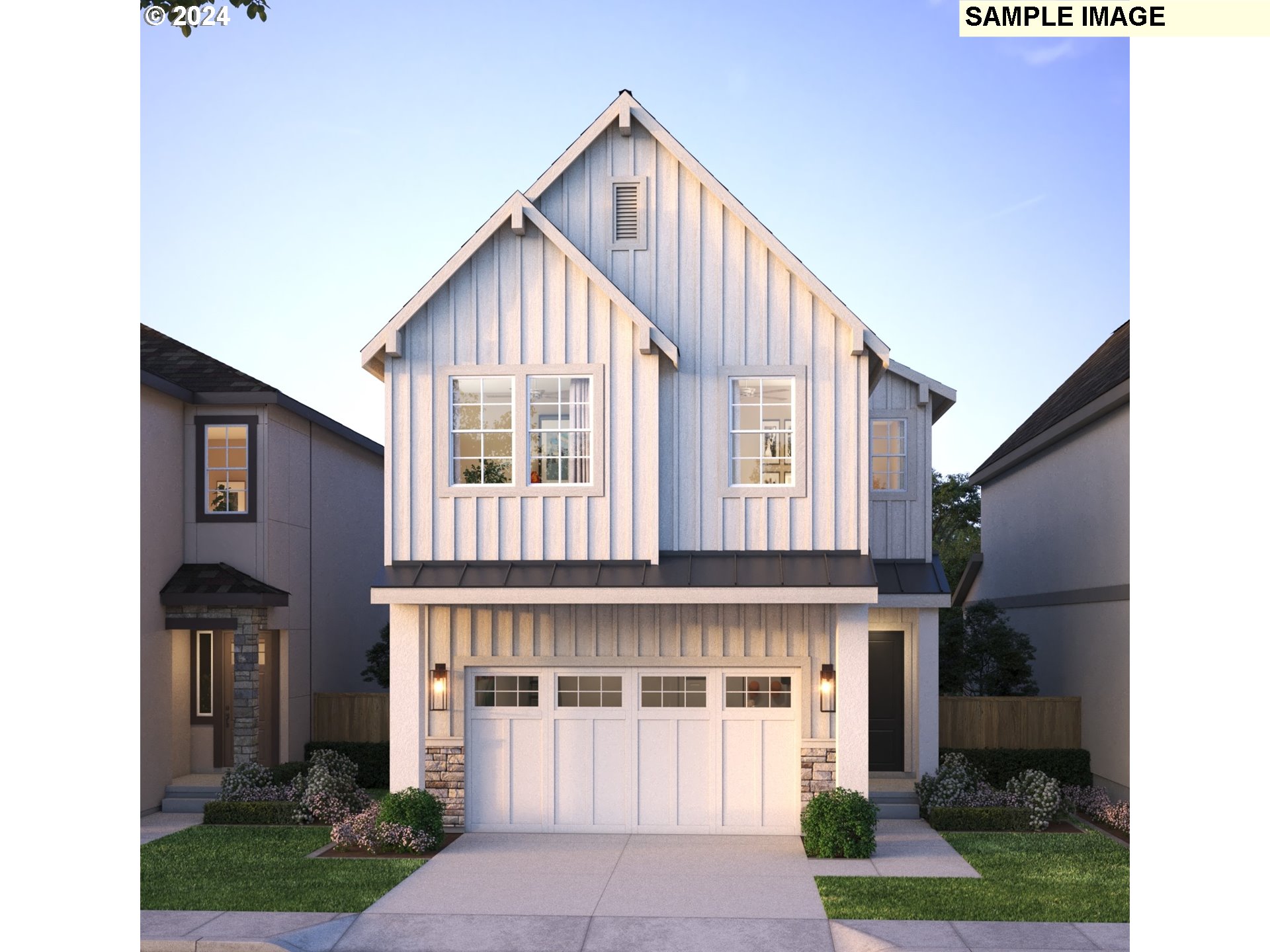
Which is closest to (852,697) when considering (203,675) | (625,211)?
(625,211)

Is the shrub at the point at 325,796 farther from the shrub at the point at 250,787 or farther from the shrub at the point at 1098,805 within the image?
the shrub at the point at 1098,805

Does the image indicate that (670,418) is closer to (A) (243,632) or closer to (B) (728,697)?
(B) (728,697)

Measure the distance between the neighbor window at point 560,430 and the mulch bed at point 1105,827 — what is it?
A: 320 inches

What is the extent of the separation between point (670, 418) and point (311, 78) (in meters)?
9.69

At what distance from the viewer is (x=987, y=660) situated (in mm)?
19188

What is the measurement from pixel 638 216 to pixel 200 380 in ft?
25.9

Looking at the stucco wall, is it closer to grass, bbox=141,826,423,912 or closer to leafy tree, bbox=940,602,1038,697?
grass, bbox=141,826,423,912

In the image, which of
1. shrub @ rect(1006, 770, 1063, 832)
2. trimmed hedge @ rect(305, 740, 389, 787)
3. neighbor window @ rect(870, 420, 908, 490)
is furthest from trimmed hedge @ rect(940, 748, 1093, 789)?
trimmed hedge @ rect(305, 740, 389, 787)

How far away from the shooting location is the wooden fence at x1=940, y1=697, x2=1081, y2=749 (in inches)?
684

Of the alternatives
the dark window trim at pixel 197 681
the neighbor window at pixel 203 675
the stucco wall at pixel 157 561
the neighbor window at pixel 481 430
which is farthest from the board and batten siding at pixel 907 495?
the neighbor window at pixel 203 675

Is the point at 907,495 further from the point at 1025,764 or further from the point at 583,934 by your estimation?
the point at 583,934

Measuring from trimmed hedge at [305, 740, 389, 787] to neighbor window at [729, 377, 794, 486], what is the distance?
7.81 meters

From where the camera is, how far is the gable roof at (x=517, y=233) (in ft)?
44.0

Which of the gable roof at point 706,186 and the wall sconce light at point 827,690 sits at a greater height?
the gable roof at point 706,186
